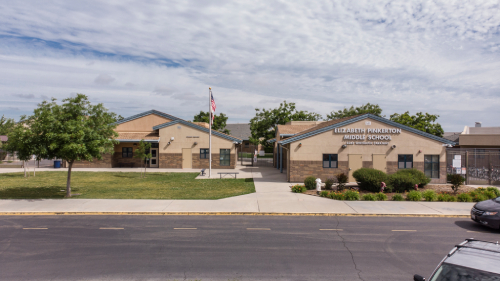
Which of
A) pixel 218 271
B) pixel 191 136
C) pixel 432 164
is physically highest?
pixel 191 136

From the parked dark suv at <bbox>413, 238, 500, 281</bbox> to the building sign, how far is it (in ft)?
62.0

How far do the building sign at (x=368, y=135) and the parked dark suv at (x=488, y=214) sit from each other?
11.7 meters

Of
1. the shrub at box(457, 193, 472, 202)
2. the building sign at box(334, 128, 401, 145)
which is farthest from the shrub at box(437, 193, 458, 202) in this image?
the building sign at box(334, 128, 401, 145)

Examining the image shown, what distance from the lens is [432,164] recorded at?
2336 cm

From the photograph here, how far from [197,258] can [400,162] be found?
2004 cm

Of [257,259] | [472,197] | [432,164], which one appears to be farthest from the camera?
[432,164]

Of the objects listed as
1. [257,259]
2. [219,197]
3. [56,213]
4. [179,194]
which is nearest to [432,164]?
[219,197]

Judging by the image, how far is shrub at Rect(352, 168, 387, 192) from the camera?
18.1 meters

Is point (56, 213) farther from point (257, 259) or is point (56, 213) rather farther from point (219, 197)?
point (257, 259)

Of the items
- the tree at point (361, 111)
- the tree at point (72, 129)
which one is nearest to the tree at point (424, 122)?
the tree at point (361, 111)

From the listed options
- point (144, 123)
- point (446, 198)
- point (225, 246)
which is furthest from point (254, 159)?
point (225, 246)

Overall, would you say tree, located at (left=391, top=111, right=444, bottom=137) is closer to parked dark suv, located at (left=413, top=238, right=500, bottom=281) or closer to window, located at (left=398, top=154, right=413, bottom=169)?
window, located at (left=398, top=154, right=413, bottom=169)

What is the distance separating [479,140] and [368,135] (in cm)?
2063

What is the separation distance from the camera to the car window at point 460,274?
4223 millimetres
